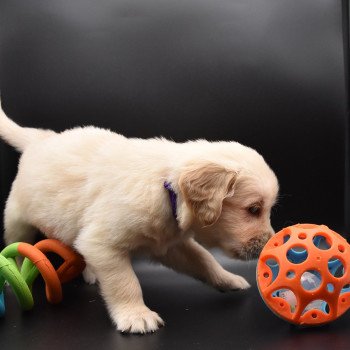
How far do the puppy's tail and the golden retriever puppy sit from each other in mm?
307

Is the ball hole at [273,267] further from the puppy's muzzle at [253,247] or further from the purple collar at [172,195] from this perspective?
the purple collar at [172,195]

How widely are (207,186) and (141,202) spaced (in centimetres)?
24

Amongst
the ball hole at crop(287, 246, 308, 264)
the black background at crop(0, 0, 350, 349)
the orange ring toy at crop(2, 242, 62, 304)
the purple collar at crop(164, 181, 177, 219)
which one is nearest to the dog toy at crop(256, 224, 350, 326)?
the ball hole at crop(287, 246, 308, 264)

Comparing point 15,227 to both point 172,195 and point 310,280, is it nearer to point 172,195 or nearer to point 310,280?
point 172,195

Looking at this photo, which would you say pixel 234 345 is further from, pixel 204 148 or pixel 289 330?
pixel 204 148

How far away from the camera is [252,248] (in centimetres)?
233

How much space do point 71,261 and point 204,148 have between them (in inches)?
26.6

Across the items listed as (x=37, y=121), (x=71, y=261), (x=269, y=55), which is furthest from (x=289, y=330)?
(x=37, y=121)

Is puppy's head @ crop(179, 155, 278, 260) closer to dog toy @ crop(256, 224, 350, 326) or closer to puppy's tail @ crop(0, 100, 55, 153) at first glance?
dog toy @ crop(256, 224, 350, 326)

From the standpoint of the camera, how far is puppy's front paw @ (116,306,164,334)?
2211 millimetres

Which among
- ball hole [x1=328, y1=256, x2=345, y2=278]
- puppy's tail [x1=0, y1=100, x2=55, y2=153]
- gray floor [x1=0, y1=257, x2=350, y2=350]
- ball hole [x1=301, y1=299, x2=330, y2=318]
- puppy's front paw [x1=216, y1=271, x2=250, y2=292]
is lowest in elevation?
puppy's front paw [x1=216, y1=271, x2=250, y2=292]

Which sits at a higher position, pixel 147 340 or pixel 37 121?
pixel 37 121

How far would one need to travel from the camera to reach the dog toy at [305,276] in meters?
2.08

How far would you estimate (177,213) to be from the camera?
229cm
